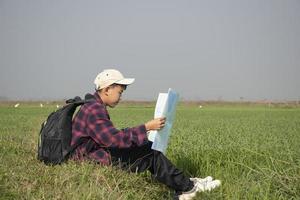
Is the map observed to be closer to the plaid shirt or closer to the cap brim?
the plaid shirt

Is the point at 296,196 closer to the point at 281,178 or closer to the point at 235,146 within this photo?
the point at 281,178

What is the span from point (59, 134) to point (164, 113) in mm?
1093

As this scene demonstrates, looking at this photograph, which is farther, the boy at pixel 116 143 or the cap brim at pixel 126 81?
the cap brim at pixel 126 81

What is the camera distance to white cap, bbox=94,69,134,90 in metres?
4.70

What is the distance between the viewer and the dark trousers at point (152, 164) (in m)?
4.59

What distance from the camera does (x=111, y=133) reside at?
4500mm

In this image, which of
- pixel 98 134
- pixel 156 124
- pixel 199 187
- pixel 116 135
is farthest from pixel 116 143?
pixel 199 187

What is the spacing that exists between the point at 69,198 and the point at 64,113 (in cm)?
114

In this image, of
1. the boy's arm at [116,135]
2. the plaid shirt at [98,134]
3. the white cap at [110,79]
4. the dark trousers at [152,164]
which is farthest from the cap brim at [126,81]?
the dark trousers at [152,164]

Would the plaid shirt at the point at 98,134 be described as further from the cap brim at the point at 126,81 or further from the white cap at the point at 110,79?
the cap brim at the point at 126,81

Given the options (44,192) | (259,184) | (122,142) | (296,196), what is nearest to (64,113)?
(122,142)

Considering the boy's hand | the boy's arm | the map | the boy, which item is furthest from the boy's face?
the boy's hand

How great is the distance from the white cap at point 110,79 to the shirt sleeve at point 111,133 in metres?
0.31

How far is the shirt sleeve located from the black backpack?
239mm
